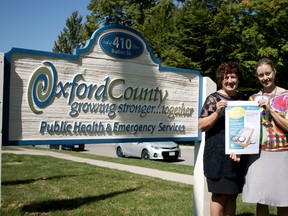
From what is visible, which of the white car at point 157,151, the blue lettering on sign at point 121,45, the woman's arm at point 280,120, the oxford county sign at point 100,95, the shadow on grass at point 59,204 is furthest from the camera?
the white car at point 157,151

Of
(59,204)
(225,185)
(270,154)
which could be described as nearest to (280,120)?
(270,154)

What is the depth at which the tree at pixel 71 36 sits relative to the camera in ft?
126

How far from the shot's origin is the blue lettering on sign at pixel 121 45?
4.01 meters

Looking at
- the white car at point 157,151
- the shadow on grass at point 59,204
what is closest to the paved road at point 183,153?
the white car at point 157,151

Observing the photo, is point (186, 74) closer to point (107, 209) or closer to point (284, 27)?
point (107, 209)

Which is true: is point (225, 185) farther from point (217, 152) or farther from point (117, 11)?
point (117, 11)

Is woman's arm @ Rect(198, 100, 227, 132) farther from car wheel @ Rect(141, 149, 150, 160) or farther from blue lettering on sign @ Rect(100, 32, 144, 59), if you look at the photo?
car wheel @ Rect(141, 149, 150, 160)

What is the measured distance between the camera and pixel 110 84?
4.01 m

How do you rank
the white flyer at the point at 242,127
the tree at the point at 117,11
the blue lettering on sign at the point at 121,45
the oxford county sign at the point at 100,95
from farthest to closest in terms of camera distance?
1. the tree at the point at 117,11
2. the blue lettering on sign at the point at 121,45
3. the oxford county sign at the point at 100,95
4. the white flyer at the point at 242,127

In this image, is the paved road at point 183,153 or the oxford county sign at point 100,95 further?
the paved road at point 183,153

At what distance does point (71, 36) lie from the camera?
3850 centimetres

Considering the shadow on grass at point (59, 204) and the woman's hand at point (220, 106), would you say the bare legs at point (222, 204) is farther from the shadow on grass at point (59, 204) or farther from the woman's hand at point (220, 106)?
the shadow on grass at point (59, 204)

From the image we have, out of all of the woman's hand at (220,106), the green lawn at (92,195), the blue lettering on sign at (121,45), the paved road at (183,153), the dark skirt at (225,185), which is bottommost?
the paved road at (183,153)

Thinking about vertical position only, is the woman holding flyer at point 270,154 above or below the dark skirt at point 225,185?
above
